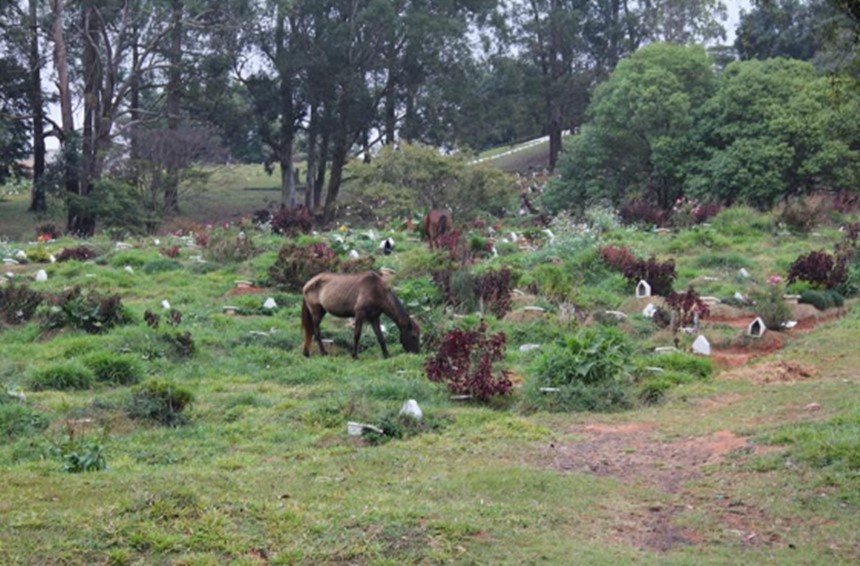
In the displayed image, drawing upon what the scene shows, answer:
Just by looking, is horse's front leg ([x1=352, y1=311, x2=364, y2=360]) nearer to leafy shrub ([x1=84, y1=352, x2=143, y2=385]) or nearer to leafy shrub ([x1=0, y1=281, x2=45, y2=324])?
leafy shrub ([x1=84, y1=352, x2=143, y2=385])

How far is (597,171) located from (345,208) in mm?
7940

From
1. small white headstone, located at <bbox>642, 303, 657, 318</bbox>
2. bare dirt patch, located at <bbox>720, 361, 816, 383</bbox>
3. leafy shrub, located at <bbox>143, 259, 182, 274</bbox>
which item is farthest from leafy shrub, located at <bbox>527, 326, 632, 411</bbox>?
leafy shrub, located at <bbox>143, 259, 182, 274</bbox>

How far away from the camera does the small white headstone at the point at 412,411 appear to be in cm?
1004

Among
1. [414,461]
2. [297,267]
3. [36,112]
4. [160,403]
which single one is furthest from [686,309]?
[36,112]

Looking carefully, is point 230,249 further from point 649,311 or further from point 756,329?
point 756,329

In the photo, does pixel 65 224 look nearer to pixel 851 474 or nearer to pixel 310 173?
pixel 310 173

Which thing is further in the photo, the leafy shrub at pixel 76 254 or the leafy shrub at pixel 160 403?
the leafy shrub at pixel 76 254

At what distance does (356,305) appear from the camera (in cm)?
1381

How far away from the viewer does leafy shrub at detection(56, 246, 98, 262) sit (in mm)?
21228

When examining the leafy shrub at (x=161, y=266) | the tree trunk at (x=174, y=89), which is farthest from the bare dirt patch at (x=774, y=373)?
the tree trunk at (x=174, y=89)

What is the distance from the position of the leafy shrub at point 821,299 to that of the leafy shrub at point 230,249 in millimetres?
10096

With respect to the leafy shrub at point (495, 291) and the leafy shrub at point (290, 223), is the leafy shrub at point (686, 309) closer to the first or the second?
the leafy shrub at point (495, 291)

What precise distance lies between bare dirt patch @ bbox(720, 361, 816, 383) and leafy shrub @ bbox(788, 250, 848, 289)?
461cm

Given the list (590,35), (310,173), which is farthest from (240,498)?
(590,35)
